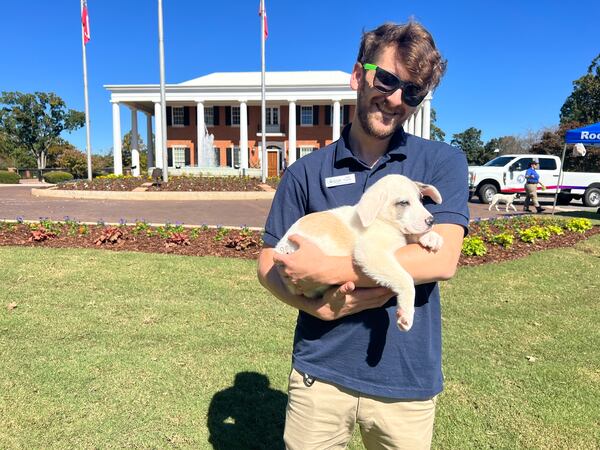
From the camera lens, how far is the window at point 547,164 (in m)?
20.7

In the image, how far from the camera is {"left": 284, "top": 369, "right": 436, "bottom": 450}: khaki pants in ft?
5.91

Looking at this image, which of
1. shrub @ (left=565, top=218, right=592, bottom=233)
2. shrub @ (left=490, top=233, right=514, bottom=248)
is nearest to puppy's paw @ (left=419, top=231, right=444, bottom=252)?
shrub @ (left=490, top=233, right=514, bottom=248)

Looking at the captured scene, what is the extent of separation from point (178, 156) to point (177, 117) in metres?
3.89

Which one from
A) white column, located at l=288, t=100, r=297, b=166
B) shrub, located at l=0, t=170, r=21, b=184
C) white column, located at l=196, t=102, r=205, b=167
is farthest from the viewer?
shrub, located at l=0, t=170, r=21, b=184

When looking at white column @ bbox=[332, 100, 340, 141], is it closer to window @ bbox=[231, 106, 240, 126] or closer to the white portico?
the white portico

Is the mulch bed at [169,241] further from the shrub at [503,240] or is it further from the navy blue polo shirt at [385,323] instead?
the navy blue polo shirt at [385,323]

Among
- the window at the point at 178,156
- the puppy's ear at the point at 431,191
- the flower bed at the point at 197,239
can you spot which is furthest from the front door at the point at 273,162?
the puppy's ear at the point at 431,191

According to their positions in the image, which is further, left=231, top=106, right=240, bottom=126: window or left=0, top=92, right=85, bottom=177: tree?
left=0, top=92, right=85, bottom=177: tree

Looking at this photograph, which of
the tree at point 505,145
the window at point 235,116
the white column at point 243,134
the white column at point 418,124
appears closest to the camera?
the white column at point 243,134

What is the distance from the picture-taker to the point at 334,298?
1.61 metres

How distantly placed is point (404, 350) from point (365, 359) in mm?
167

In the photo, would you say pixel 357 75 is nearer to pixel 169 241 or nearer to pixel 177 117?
pixel 169 241

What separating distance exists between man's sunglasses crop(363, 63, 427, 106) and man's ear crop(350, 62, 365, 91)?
8cm

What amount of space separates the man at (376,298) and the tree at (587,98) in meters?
58.2
